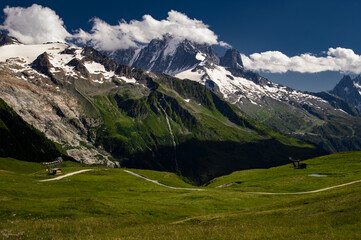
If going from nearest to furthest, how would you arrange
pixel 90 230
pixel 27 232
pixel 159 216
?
pixel 27 232
pixel 90 230
pixel 159 216

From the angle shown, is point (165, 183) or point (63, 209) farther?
point (165, 183)

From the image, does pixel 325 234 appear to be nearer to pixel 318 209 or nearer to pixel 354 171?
Answer: pixel 318 209

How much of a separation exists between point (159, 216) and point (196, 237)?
80.8 ft

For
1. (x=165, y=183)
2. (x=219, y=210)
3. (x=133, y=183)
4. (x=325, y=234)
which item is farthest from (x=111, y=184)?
(x=325, y=234)

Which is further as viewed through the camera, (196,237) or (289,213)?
(289,213)

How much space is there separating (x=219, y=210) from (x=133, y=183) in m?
48.6

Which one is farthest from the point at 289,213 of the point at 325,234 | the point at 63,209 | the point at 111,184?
the point at 111,184

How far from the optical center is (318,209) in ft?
117

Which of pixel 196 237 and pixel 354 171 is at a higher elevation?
pixel 196 237

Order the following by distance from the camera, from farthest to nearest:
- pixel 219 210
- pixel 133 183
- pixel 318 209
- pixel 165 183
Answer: pixel 165 183, pixel 133 183, pixel 219 210, pixel 318 209

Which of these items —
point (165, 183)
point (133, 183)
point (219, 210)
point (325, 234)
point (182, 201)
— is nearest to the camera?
point (325, 234)

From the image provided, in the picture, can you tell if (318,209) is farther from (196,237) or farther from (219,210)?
(219,210)

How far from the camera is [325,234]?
896 inches

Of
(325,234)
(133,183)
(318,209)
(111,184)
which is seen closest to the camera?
(325,234)
